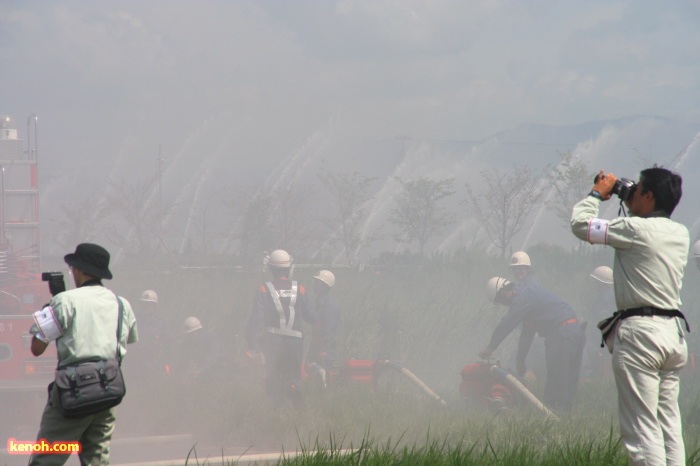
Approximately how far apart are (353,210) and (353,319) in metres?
13.9

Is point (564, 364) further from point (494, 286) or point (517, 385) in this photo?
point (494, 286)

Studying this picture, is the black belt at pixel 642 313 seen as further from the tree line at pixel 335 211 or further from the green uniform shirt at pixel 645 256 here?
the tree line at pixel 335 211

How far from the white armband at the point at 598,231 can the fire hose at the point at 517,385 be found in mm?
4249

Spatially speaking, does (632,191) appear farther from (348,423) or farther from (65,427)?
(348,423)

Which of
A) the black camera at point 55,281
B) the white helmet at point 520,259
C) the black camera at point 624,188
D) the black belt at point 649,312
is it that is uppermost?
the black camera at point 624,188

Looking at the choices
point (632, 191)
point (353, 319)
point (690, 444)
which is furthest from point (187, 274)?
point (632, 191)

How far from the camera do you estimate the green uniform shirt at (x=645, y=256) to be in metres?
3.24

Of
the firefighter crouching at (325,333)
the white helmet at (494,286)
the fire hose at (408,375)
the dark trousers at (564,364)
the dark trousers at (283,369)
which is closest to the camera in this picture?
the dark trousers at (564,364)

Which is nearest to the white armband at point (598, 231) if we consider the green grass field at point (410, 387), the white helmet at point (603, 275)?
the green grass field at point (410, 387)

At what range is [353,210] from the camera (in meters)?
26.3

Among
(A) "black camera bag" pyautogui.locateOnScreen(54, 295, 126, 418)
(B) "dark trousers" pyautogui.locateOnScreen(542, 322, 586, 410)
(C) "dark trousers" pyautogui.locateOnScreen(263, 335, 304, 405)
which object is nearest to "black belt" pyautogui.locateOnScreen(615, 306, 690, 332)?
(A) "black camera bag" pyautogui.locateOnScreen(54, 295, 126, 418)

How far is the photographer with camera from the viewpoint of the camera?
3.45 m

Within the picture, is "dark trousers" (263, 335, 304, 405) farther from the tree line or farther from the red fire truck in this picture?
the tree line

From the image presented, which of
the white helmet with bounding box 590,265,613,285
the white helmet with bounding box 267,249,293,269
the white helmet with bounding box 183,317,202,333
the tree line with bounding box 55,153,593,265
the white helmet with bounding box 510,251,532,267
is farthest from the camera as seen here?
the tree line with bounding box 55,153,593,265
